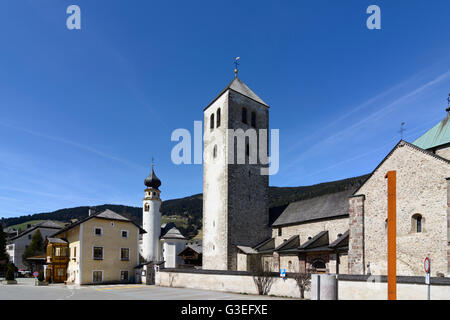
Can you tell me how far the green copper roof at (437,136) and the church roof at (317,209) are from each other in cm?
760

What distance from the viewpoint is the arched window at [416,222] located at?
23122mm

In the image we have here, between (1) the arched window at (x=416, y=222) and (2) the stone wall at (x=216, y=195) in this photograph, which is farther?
(2) the stone wall at (x=216, y=195)

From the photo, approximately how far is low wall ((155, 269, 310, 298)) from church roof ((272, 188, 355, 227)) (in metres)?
12.1

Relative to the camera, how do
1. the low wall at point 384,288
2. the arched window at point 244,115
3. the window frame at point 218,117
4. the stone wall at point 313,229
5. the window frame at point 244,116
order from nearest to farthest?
the low wall at point 384,288
the stone wall at point 313,229
the window frame at point 218,117
the window frame at point 244,116
the arched window at point 244,115

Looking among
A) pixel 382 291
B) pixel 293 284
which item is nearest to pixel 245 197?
pixel 293 284

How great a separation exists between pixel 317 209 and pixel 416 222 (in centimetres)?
1336

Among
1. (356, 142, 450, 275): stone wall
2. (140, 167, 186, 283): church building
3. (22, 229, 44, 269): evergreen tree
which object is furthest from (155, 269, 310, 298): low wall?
(22, 229, 44, 269): evergreen tree

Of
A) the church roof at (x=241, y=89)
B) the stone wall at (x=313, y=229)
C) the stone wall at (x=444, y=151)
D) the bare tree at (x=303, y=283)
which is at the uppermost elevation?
the church roof at (x=241, y=89)

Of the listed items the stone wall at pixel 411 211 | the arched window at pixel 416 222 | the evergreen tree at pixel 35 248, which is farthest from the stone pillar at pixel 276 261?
the evergreen tree at pixel 35 248

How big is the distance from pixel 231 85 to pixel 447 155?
958 inches

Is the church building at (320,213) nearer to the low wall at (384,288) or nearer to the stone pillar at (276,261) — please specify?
the stone pillar at (276,261)

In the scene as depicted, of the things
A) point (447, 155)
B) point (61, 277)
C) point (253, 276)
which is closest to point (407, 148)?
point (447, 155)

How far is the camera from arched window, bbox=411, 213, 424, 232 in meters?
23.1
